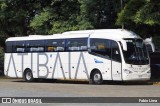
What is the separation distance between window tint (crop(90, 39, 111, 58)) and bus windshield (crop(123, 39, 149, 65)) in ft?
3.90

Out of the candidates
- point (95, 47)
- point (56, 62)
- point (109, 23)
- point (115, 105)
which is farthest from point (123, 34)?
point (115, 105)

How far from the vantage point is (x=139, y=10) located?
30.3m

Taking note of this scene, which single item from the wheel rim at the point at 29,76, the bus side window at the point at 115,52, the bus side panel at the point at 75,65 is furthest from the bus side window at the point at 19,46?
the bus side window at the point at 115,52

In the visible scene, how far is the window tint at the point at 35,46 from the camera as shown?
1344 inches

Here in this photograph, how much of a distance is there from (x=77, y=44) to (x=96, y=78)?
2593mm

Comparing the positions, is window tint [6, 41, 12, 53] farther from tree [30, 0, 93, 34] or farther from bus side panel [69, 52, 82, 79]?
bus side panel [69, 52, 82, 79]

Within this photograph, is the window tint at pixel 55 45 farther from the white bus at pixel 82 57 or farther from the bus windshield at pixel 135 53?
the bus windshield at pixel 135 53

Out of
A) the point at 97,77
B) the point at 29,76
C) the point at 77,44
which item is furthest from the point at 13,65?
the point at 97,77

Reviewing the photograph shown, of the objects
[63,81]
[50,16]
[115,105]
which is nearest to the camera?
[115,105]

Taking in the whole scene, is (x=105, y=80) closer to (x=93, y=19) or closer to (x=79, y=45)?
(x=79, y=45)

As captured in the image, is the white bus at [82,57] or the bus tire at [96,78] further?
the bus tire at [96,78]

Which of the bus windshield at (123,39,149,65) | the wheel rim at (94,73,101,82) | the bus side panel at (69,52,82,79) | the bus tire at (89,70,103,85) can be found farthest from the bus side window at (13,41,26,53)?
the bus windshield at (123,39,149,65)

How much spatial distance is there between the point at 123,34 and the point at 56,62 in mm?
5832

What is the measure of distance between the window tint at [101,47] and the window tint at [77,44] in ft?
1.94
